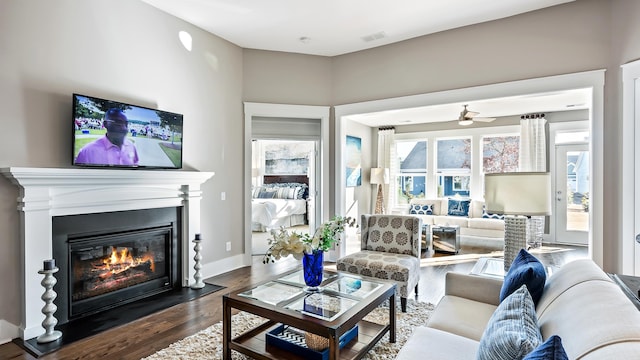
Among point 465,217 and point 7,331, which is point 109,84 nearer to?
point 7,331

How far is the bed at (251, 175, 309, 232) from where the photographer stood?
655 centimetres

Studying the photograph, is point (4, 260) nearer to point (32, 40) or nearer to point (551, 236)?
point (32, 40)

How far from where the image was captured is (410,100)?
4422 mm

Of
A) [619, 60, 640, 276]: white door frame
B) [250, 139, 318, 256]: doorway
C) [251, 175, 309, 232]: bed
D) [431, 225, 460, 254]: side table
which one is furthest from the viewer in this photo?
[251, 175, 309, 232]: bed

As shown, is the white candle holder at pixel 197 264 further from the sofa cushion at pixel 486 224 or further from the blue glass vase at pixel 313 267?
the sofa cushion at pixel 486 224

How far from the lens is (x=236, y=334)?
106 inches

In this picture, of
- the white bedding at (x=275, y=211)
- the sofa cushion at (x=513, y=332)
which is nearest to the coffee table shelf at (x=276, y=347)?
the sofa cushion at (x=513, y=332)

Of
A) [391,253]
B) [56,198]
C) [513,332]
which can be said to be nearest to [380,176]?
[391,253]

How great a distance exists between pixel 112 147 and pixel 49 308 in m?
1.42

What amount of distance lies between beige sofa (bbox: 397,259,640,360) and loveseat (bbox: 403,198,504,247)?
3.83 meters

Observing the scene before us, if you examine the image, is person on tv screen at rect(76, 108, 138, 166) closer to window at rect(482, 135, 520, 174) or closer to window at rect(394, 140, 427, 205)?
window at rect(394, 140, 427, 205)

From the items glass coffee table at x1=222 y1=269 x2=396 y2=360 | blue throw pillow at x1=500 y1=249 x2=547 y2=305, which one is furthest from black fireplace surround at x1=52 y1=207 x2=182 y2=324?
blue throw pillow at x1=500 y1=249 x2=547 y2=305

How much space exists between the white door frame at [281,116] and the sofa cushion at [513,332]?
3.68 meters

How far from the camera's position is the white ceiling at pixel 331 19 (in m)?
3.53
